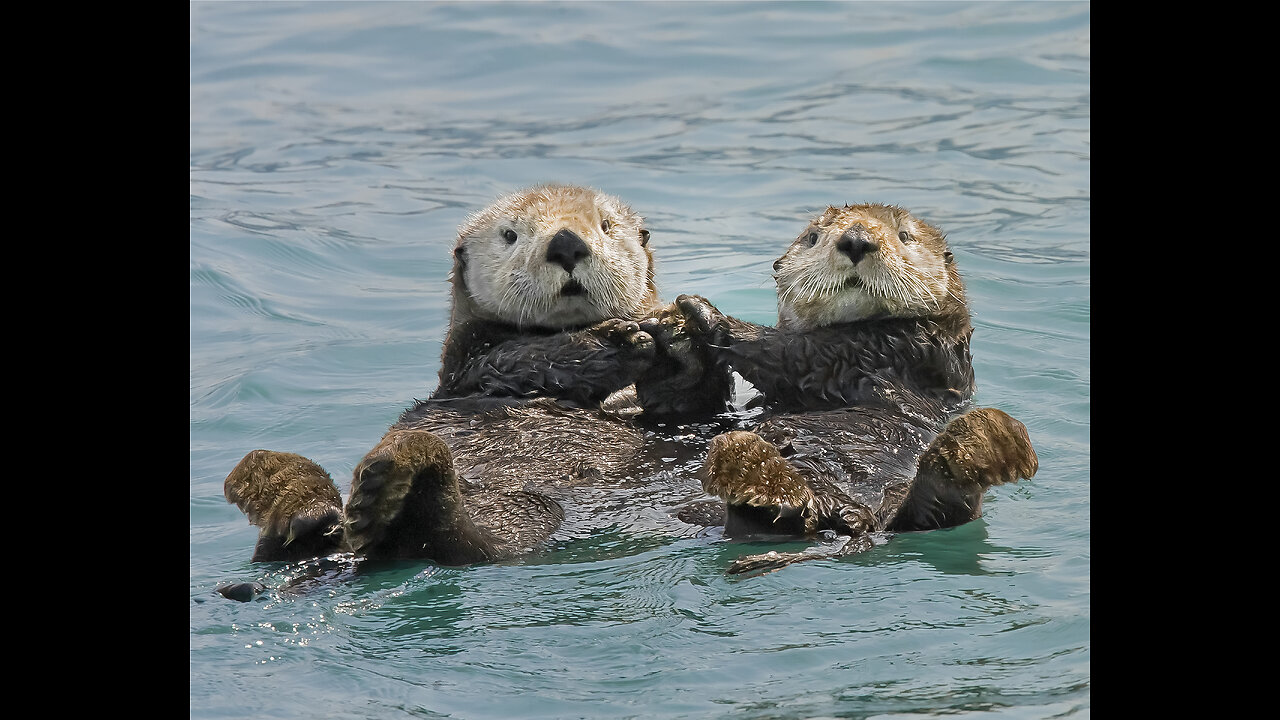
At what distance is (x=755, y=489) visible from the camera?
3539 mm

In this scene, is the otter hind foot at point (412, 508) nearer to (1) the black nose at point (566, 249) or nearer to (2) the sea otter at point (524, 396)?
(2) the sea otter at point (524, 396)

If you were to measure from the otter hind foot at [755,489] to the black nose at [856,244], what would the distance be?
3.43 feet

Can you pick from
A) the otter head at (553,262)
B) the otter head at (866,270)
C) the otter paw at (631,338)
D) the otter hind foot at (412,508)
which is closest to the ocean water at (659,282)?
the otter hind foot at (412,508)

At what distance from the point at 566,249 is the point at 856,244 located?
1019 millimetres

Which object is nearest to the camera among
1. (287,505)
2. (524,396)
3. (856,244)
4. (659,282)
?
(287,505)

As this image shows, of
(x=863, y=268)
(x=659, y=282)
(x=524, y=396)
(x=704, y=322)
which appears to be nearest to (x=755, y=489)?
(x=704, y=322)

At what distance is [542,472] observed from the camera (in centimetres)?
410

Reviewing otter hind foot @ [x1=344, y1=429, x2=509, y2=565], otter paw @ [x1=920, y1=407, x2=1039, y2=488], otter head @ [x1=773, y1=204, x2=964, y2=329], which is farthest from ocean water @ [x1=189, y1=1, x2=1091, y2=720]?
otter head @ [x1=773, y1=204, x2=964, y2=329]

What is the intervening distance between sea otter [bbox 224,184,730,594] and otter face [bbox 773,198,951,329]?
45 centimetres

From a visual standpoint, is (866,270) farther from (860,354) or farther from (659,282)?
(659,282)

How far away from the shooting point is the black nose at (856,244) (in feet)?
14.4

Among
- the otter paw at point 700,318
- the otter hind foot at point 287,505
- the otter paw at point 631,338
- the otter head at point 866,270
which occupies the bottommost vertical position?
the otter hind foot at point 287,505

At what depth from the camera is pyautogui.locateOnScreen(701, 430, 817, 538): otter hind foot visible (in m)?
3.54

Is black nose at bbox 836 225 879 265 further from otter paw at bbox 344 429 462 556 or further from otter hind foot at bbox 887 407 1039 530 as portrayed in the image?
otter paw at bbox 344 429 462 556
